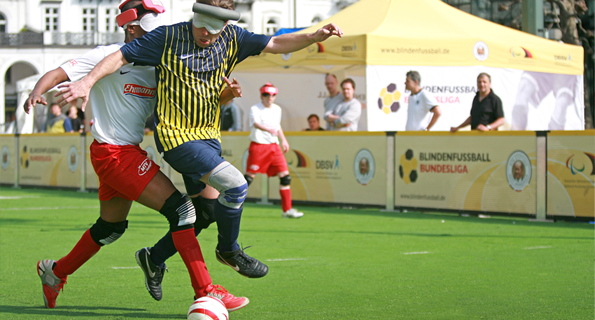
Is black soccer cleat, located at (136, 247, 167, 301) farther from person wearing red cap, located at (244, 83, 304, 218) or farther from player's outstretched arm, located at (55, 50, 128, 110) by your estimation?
person wearing red cap, located at (244, 83, 304, 218)

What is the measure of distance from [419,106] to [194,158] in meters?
8.68

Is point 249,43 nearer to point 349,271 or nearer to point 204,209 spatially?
point 204,209

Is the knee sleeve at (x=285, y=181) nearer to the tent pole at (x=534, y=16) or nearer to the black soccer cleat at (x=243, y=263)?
the tent pole at (x=534, y=16)

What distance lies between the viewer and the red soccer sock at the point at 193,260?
14.3 feet

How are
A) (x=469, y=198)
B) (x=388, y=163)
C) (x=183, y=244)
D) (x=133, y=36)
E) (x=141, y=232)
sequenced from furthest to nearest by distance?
1. (x=388, y=163)
2. (x=469, y=198)
3. (x=141, y=232)
4. (x=133, y=36)
5. (x=183, y=244)

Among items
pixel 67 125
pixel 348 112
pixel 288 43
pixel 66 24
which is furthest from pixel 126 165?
pixel 66 24

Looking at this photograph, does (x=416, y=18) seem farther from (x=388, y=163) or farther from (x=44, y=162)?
(x=44, y=162)

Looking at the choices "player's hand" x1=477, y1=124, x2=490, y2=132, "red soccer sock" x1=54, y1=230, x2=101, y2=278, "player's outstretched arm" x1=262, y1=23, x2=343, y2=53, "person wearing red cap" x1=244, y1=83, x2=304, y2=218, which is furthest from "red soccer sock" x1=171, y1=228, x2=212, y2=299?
"player's hand" x1=477, y1=124, x2=490, y2=132

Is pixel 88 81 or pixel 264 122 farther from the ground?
pixel 88 81

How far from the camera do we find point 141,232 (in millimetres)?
9344

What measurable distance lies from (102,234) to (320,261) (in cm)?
255

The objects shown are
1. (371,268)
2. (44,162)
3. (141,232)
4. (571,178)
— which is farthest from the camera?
(44,162)

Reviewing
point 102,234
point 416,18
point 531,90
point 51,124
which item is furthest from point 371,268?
point 51,124

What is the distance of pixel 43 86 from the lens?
418 cm
